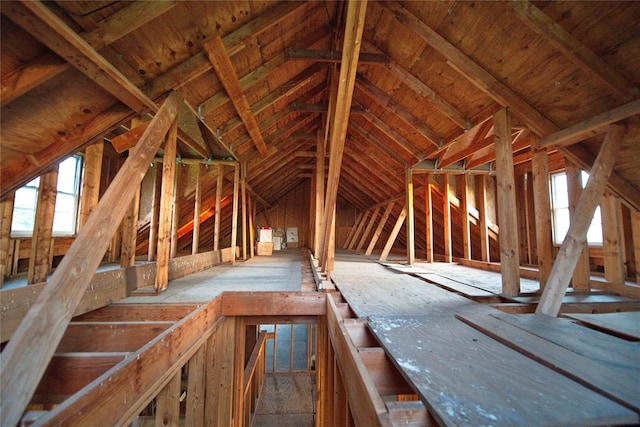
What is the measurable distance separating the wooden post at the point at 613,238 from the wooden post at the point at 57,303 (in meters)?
4.37

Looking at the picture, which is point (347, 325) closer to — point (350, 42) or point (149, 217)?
point (350, 42)

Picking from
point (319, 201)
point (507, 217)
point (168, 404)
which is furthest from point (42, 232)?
point (507, 217)

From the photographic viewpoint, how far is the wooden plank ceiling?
59.3 inches

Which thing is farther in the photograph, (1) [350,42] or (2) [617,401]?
(1) [350,42]

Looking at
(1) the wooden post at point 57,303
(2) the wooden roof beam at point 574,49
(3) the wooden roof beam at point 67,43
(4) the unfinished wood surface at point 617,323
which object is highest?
(2) the wooden roof beam at point 574,49

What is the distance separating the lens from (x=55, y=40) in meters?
1.35

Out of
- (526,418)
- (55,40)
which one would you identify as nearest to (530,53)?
(526,418)

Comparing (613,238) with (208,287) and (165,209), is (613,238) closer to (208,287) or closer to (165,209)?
(208,287)

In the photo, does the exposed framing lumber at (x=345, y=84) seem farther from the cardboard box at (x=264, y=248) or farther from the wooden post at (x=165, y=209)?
the cardboard box at (x=264, y=248)

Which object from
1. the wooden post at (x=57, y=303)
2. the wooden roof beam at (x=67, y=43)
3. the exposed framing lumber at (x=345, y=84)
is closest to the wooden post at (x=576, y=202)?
the exposed framing lumber at (x=345, y=84)

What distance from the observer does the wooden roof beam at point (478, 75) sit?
2.50 m

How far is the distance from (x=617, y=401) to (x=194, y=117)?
12.7 ft

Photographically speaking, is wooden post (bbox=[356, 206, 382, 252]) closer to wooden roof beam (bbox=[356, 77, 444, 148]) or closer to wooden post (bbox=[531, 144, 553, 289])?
wooden roof beam (bbox=[356, 77, 444, 148])

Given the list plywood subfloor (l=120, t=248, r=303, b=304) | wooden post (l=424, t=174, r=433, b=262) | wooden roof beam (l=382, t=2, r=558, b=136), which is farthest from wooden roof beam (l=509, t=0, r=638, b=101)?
wooden post (l=424, t=174, r=433, b=262)
